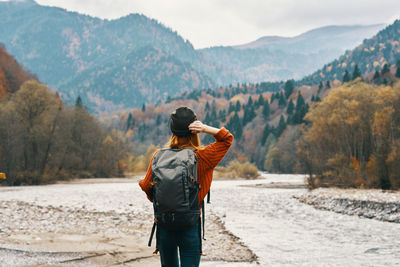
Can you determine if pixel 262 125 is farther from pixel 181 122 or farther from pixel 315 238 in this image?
pixel 181 122

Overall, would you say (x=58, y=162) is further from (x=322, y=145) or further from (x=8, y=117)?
(x=322, y=145)

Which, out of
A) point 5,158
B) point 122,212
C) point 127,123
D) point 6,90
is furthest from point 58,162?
point 127,123

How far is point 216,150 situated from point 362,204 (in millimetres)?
20490

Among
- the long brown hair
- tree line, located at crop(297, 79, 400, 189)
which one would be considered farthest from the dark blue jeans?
tree line, located at crop(297, 79, 400, 189)

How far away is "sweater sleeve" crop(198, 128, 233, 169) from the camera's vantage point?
143 inches

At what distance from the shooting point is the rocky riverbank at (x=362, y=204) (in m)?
19.2

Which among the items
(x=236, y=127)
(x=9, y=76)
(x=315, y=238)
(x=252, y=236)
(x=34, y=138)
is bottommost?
(x=315, y=238)

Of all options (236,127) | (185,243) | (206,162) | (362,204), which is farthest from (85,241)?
(236,127)

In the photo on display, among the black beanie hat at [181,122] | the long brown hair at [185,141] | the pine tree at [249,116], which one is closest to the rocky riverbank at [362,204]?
the long brown hair at [185,141]

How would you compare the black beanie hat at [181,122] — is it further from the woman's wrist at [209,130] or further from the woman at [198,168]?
the woman's wrist at [209,130]

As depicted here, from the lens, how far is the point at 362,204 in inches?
862

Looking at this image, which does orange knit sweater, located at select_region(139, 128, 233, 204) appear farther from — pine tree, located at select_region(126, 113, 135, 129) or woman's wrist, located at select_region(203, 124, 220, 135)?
pine tree, located at select_region(126, 113, 135, 129)

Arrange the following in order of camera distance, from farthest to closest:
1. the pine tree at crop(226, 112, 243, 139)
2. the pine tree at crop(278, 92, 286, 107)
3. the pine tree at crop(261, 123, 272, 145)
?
1. the pine tree at crop(278, 92, 286, 107)
2. the pine tree at crop(226, 112, 243, 139)
3. the pine tree at crop(261, 123, 272, 145)

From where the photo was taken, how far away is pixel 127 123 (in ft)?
569
